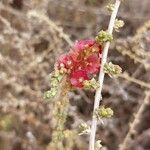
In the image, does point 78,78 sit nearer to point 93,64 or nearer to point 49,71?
point 93,64

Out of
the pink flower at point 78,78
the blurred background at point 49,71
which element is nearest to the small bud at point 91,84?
the pink flower at point 78,78

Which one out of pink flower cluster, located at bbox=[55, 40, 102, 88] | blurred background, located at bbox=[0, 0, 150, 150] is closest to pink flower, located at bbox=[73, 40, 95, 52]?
pink flower cluster, located at bbox=[55, 40, 102, 88]

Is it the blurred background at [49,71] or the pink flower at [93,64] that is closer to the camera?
the pink flower at [93,64]

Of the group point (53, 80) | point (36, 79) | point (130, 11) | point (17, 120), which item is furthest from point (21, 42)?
point (53, 80)

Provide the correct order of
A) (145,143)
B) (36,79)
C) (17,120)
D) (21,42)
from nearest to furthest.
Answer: (21,42) → (36,79) → (17,120) → (145,143)

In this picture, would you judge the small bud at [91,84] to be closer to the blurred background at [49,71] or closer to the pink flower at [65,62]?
the pink flower at [65,62]

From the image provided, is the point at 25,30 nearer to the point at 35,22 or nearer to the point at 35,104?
the point at 35,22

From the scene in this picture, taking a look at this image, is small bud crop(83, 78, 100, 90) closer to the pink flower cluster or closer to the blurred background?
the pink flower cluster
